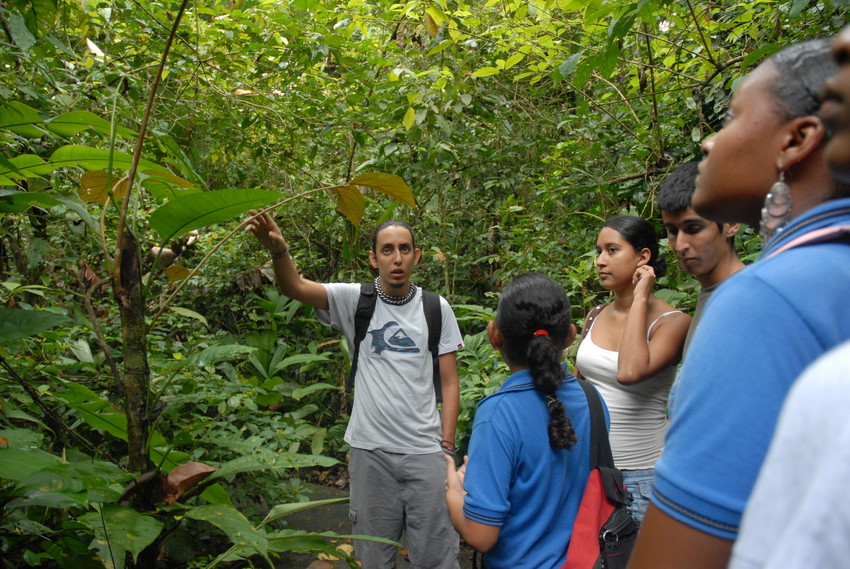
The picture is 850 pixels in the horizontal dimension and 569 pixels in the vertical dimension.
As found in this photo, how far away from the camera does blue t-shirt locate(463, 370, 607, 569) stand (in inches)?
63.1

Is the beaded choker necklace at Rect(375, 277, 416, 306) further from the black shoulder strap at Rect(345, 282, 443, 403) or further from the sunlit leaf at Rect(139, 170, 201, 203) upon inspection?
the sunlit leaf at Rect(139, 170, 201, 203)

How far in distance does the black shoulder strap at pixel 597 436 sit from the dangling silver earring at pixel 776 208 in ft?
→ 3.37

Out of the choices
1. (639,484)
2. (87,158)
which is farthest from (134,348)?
(639,484)

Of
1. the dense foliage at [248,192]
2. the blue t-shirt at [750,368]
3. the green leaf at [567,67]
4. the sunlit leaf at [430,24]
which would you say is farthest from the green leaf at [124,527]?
the sunlit leaf at [430,24]

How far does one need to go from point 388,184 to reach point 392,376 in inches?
42.3

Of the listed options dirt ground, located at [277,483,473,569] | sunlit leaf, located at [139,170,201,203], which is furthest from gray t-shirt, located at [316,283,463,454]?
dirt ground, located at [277,483,473,569]

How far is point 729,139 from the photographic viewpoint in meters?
0.88

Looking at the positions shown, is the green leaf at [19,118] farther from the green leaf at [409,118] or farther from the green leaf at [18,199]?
the green leaf at [409,118]

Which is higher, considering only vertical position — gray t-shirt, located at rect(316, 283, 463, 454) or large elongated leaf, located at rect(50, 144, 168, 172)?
large elongated leaf, located at rect(50, 144, 168, 172)

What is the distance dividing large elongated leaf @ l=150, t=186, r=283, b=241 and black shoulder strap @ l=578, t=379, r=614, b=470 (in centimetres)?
113

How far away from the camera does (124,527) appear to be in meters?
1.70

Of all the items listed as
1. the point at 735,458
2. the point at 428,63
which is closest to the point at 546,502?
the point at 735,458

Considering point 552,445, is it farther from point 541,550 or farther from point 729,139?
point 729,139

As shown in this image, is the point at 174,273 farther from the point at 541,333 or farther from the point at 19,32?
the point at 541,333
